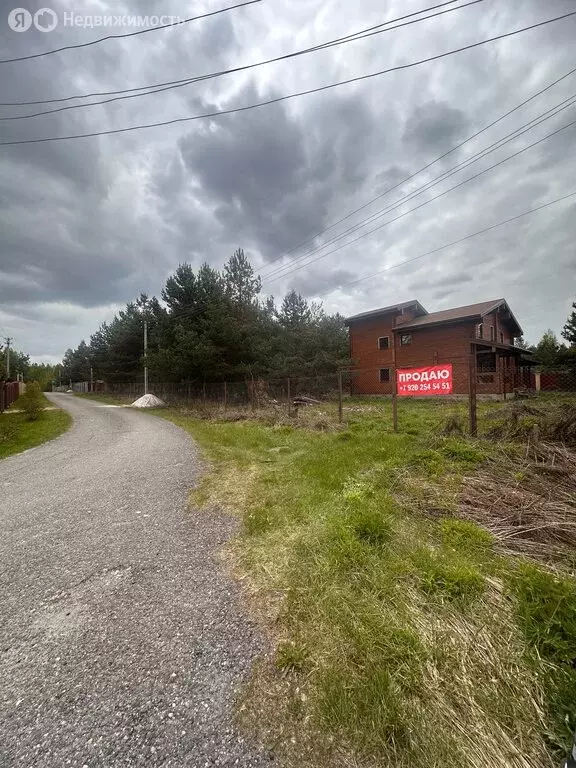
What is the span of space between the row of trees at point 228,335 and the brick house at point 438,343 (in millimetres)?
2558

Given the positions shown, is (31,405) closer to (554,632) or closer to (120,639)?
(120,639)

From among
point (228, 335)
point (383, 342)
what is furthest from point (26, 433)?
point (383, 342)

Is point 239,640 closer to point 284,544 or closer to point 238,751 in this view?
point 238,751

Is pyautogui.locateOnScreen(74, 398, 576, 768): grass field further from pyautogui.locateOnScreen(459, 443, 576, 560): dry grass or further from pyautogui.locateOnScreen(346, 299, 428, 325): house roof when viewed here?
pyautogui.locateOnScreen(346, 299, 428, 325): house roof

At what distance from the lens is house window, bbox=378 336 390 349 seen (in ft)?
77.6

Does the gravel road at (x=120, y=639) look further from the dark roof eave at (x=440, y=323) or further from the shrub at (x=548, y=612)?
the dark roof eave at (x=440, y=323)

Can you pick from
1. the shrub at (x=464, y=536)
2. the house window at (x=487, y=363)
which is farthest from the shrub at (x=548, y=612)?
the house window at (x=487, y=363)

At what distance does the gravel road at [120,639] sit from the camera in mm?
1402

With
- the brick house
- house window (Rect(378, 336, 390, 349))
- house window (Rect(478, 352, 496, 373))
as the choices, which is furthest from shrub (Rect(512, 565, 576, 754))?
house window (Rect(378, 336, 390, 349))

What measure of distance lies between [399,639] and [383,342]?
23.5 m

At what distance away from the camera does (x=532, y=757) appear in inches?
50.8

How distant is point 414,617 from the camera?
1990 mm

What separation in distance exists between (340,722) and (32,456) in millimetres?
8975

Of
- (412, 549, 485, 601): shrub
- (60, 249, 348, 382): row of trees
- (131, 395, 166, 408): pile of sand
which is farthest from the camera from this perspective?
(131, 395, 166, 408): pile of sand
